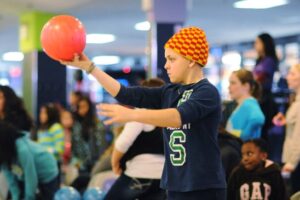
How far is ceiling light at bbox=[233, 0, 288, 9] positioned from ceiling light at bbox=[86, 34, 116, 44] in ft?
19.3

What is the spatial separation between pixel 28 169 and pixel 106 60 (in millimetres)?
19540

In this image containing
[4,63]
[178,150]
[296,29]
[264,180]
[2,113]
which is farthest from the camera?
[4,63]

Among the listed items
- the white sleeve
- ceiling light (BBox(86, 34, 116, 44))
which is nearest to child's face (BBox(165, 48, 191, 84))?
the white sleeve

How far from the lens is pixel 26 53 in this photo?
1189 cm

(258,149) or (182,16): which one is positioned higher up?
(182,16)

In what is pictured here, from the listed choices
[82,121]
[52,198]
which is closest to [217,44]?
[82,121]

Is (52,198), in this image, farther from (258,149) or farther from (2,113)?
(258,149)

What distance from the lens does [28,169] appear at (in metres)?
4.83

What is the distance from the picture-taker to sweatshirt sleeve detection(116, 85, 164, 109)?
289 centimetres

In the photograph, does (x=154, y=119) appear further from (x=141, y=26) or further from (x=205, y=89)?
(x=141, y=26)

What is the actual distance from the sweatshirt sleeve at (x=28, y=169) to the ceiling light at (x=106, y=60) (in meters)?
18.2

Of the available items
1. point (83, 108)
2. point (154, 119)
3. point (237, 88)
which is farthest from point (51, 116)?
point (154, 119)

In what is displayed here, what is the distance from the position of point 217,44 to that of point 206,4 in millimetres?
7825

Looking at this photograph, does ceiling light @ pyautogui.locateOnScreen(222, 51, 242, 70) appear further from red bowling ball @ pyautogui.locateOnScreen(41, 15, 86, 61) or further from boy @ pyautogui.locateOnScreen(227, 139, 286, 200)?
red bowling ball @ pyautogui.locateOnScreen(41, 15, 86, 61)
